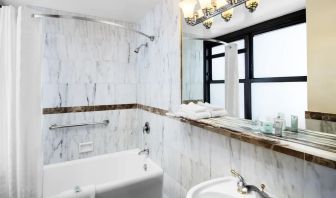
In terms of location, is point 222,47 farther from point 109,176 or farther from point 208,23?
point 109,176

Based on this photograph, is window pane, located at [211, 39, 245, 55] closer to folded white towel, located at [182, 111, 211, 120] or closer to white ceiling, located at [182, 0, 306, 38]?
white ceiling, located at [182, 0, 306, 38]

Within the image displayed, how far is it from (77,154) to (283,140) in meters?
2.47

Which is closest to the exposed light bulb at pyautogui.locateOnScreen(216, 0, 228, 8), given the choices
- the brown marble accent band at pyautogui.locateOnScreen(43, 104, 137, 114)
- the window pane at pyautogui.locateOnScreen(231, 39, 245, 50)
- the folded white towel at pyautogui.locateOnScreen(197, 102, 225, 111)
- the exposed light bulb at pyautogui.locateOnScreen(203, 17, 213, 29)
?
the exposed light bulb at pyautogui.locateOnScreen(203, 17, 213, 29)

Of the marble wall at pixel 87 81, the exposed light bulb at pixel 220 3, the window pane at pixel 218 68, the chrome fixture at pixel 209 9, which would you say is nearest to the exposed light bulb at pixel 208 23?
the chrome fixture at pixel 209 9

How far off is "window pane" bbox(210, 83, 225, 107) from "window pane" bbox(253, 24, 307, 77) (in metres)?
0.32

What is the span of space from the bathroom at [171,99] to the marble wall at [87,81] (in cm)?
1

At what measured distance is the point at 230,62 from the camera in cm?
131

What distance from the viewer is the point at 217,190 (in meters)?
1.10

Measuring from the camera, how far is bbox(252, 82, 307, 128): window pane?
0.94 m

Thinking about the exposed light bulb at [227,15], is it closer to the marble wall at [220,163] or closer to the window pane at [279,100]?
the window pane at [279,100]

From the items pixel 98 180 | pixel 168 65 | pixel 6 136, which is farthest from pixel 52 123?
pixel 168 65

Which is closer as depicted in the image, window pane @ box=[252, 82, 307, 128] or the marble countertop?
the marble countertop

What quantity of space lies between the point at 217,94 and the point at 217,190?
0.67 meters

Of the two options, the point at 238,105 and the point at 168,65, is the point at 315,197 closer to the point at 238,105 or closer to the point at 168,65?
the point at 238,105
